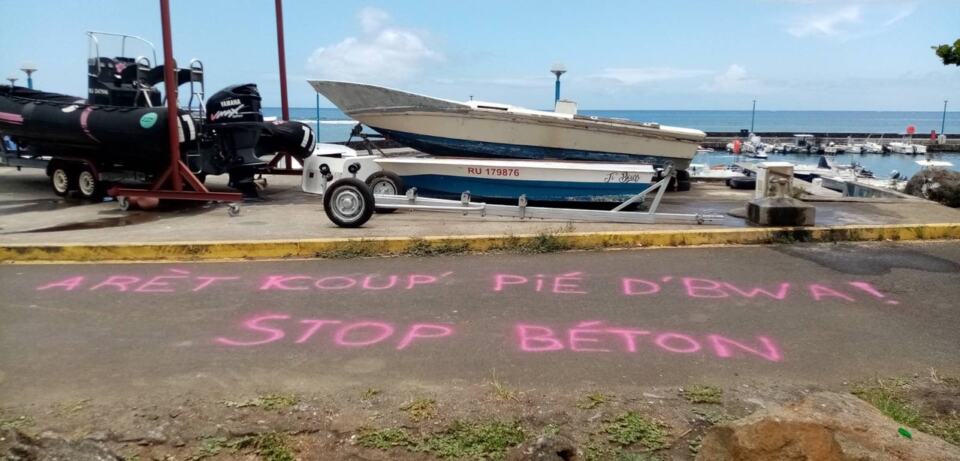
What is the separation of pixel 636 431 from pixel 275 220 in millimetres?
7086

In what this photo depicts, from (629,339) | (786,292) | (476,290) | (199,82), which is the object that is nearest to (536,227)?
(476,290)

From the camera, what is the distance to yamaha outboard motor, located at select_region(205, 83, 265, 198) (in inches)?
429

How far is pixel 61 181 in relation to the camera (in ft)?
38.1

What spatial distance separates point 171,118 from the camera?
10.1m

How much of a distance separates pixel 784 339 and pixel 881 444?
1.97 meters

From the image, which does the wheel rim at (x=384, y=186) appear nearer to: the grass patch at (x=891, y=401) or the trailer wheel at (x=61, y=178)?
the trailer wheel at (x=61, y=178)

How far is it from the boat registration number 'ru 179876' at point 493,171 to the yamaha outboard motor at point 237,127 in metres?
3.69

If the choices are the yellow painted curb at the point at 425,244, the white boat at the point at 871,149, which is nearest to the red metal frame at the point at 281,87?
the yellow painted curb at the point at 425,244

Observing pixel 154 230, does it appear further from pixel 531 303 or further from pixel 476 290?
pixel 531 303

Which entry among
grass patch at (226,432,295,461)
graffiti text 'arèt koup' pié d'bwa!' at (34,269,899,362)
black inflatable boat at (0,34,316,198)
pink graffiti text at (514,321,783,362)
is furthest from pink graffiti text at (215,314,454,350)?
black inflatable boat at (0,34,316,198)

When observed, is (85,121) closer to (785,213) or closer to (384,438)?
(384,438)

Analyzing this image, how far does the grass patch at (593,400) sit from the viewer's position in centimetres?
372

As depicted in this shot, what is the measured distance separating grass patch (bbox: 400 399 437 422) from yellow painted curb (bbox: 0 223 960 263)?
3.70 meters

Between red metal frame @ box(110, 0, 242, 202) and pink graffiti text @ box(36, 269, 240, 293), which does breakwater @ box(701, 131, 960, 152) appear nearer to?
red metal frame @ box(110, 0, 242, 202)
